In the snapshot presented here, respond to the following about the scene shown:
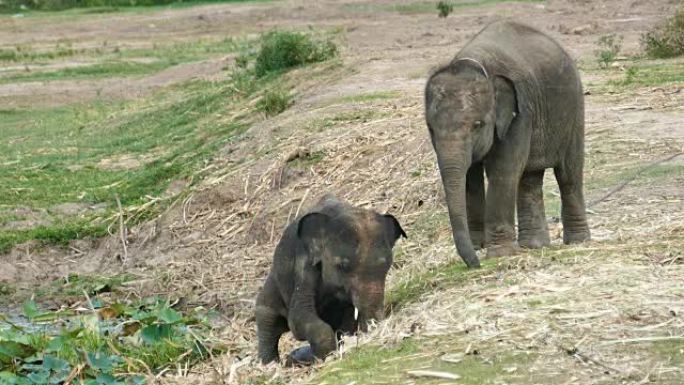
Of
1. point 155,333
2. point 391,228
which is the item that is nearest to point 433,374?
point 391,228

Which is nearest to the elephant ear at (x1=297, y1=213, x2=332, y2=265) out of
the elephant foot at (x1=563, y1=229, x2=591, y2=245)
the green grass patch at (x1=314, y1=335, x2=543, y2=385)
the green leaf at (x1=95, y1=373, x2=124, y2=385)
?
the green grass patch at (x1=314, y1=335, x2=543, y2=385)

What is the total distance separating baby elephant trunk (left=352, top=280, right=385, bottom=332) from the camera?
870cm

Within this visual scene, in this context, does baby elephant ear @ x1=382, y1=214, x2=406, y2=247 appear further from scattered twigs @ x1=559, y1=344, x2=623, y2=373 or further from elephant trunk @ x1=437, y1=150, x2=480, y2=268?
scattered twigs @ x1=559, y1=344, x2=623, y2=373

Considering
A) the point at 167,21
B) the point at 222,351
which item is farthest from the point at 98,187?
the point at 167,21

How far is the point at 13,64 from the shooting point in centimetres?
3962

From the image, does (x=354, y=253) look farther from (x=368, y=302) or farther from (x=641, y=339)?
(x=641, y=339)

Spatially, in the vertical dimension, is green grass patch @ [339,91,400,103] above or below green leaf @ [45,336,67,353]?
below

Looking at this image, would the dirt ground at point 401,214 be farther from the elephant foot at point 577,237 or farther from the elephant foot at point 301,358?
the elephant foot at point 301,358

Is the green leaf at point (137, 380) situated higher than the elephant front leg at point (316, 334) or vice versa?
the elephant front leg at point (316, 334)

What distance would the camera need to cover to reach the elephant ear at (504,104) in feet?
32.5

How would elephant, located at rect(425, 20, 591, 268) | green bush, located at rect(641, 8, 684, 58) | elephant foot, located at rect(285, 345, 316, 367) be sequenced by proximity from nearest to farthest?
1. elephant foot, located at rect(285, 345, 316, 367)
2. elephant, located at rect(425, 20, 591, 268)
3. green bush, located at rect(641, 8, 684, 58)

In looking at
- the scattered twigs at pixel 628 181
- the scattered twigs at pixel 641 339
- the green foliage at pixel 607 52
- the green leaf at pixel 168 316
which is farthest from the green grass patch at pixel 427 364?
the green foliage at pixel 607 52

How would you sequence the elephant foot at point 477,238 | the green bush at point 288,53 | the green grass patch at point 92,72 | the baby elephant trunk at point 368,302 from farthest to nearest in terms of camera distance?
the green grass patch at point 92,72 → the green bush at point 288,53 → the elephant foot at point 477,238 → the baby elephant trunk at point 368,302

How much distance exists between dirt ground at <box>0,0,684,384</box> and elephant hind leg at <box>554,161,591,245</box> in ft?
0.60
